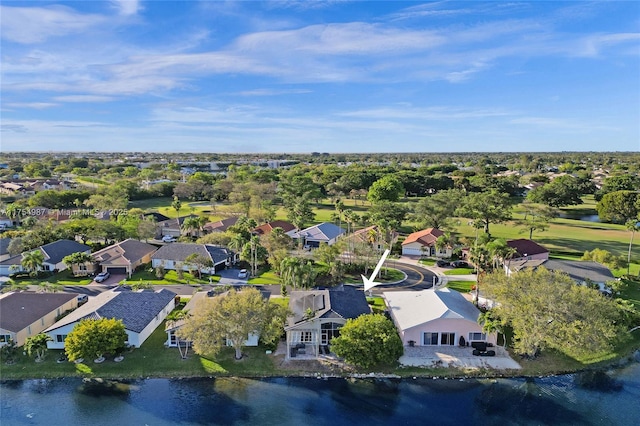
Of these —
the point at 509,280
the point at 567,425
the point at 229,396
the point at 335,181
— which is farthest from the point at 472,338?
the point at 335,181

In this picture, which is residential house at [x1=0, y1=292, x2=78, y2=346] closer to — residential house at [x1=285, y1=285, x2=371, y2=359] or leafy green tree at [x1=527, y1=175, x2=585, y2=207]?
residential house at [x1=285, y1=285, x2=371, y2=359]

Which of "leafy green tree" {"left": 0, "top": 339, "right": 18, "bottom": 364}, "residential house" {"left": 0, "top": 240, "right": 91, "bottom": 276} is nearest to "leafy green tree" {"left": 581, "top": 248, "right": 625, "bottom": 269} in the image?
"leafy green tree" {"left": 0, "top": 339, "right": 18, "bottom": 364}

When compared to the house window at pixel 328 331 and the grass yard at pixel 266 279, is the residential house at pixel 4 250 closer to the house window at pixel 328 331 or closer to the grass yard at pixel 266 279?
the grass yard at pixel 266 279

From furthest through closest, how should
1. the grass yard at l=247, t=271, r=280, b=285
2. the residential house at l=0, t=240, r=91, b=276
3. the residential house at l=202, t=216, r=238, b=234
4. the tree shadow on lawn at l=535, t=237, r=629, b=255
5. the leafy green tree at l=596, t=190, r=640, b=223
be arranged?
the leafy green tree at l=596, t=190, r=640, b=223, the residential house at l=202, t=216, r=238, b=234, the tree shadow on lawn at l=535, t=237, r=629, b=255, the residential house at l=0, t=240, r=91, b=276, the grass yard at l=247, t=271, r=280, b=285

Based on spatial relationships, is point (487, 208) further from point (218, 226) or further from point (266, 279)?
point (218, 226)

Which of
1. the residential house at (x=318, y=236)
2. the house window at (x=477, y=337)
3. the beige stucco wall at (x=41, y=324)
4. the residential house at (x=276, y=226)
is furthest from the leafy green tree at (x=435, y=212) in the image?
the beige stucco wall at (x=41, y=324)
